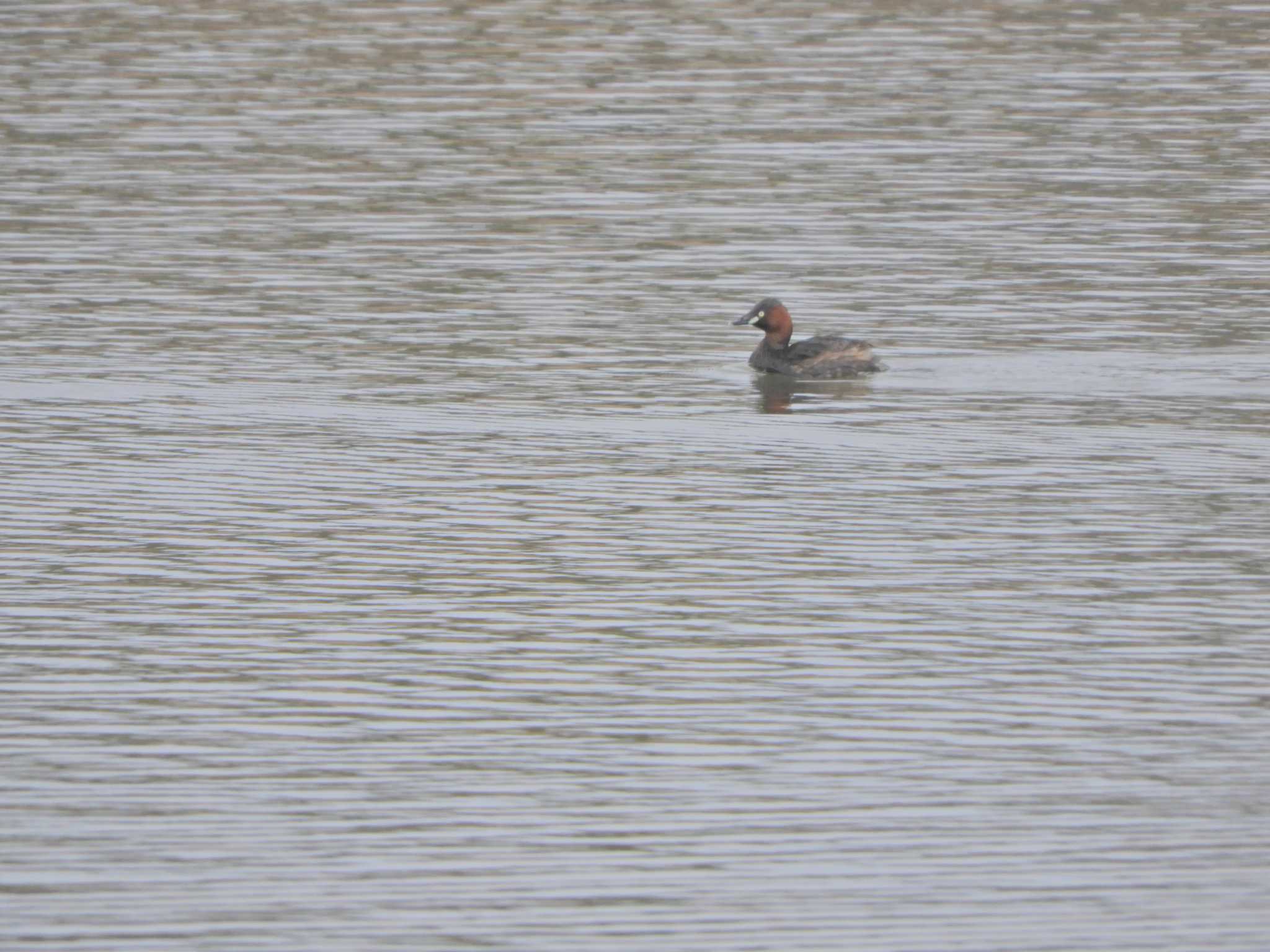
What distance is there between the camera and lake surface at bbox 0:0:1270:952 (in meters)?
10.7

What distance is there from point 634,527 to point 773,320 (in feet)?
19.6

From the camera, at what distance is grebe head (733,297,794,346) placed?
21.8m

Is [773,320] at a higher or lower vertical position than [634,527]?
lower

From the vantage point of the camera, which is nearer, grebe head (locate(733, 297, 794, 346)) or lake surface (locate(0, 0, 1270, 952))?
lake surface (locate(0, 0, 1270, 952))

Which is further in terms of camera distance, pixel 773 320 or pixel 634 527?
pixel 773 320

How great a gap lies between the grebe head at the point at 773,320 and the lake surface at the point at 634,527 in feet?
1.49

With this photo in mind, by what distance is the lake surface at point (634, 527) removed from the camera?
35.1 feet

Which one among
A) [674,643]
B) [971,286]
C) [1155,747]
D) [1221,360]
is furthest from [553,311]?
→ [1155,747]

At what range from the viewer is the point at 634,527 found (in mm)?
16312

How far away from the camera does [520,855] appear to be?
35.5 feet

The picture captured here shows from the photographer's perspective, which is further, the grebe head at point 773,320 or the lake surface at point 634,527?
the grebe head at point 773,320

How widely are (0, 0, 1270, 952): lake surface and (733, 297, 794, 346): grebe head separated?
45cm

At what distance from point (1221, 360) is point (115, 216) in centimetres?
1266

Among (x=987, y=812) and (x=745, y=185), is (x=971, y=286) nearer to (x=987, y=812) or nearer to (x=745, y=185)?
(x=745, y=185)
